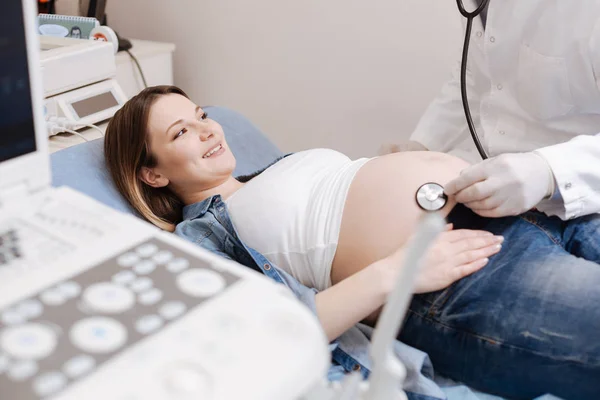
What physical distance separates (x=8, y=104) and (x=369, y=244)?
68 centimetres

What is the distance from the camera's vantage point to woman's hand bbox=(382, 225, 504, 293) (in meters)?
1.00

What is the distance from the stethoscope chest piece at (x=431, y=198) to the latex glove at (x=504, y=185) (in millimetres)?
26

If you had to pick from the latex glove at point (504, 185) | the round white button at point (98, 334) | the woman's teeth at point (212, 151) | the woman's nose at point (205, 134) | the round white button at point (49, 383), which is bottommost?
the woman's teeth at point (212, 151)

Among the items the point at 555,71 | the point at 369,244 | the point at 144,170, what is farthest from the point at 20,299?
the point at 555,71

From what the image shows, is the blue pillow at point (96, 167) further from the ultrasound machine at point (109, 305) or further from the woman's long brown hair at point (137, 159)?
the ultrasound machine at point (109, 305)

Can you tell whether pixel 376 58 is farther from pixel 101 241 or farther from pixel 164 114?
pixel 101 241

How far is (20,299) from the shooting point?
477 mm

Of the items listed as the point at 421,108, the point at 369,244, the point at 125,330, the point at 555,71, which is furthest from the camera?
the point at 421,108

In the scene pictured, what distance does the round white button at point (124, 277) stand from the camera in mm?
506

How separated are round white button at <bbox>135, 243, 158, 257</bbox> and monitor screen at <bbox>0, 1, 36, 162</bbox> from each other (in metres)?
0.15

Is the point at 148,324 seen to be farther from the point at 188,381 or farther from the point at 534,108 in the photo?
the point at 534,108

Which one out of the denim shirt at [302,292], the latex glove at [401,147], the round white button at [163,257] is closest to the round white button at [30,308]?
the round white button at [163,257]

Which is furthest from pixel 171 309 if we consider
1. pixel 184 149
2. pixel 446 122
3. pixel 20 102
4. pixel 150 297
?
pixel 446 122

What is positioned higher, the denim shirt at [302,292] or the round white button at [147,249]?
the round white button at [147,249]
